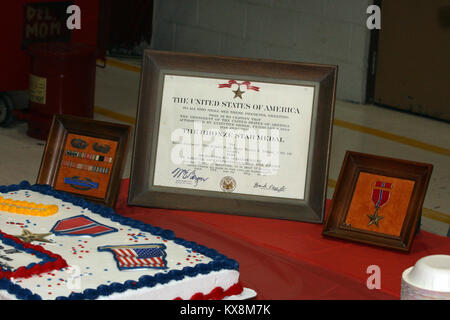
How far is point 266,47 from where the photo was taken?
7.39 metres

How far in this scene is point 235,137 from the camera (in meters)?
2.05

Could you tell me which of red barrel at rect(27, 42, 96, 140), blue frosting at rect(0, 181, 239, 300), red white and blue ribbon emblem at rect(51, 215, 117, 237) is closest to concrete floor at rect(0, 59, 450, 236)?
red barrel at rect(27, 42, 96, 140)

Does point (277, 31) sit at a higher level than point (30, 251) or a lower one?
higher

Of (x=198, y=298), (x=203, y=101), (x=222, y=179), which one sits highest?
(x=203, y=101)

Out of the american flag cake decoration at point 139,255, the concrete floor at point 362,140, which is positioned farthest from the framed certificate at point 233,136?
the concrete floor at point 362,140

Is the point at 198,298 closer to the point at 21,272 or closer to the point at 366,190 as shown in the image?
the point at 21,272

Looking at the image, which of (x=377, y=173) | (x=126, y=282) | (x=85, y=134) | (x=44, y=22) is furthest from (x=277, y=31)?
(x=126, y=282)

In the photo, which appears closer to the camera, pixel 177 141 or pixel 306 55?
pixel 177 141

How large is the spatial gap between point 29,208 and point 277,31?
18.5 feet

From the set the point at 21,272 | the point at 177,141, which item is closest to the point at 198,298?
the point at 21,272

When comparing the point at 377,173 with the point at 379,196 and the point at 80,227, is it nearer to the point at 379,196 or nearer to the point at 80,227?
the point at 379,196
